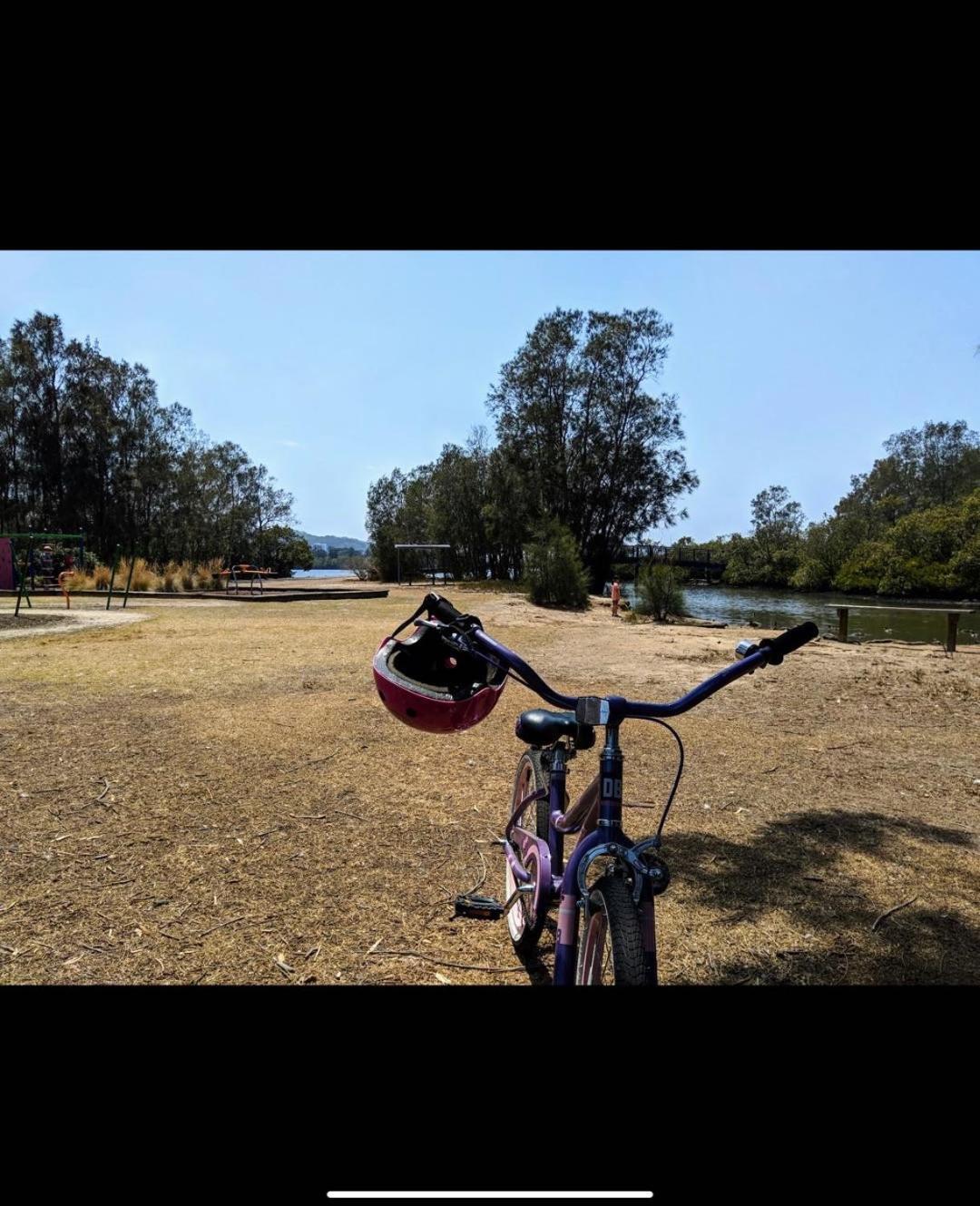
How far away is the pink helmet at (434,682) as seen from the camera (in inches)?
68.3

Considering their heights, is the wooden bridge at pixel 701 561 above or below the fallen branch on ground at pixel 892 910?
above

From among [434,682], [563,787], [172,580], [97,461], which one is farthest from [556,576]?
[97,461]

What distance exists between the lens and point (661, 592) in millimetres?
17344

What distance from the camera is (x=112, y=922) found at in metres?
2.54

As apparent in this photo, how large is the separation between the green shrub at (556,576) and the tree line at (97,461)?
18856 mm

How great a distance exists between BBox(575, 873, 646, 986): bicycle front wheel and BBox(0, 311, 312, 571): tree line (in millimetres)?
33323

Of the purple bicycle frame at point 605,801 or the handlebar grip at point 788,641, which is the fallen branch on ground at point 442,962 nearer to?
the purple bicycle frame at point 605,801

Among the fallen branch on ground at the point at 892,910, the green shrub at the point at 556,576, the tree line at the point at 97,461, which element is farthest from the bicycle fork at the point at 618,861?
the tree line at the point at 97,461

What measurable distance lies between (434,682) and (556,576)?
18664 millimetres

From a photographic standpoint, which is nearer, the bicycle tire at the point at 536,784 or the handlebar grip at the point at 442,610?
the handlebar grip at the point at 442,610

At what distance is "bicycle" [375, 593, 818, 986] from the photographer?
1.37 m
